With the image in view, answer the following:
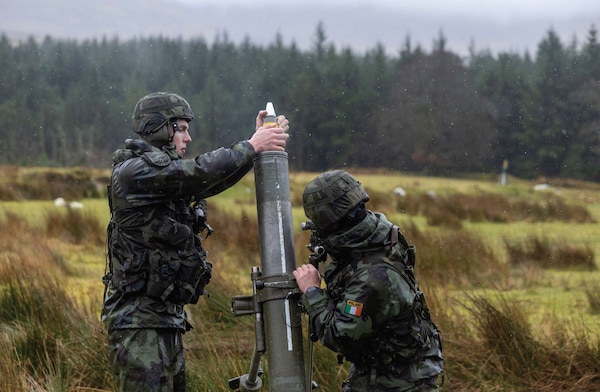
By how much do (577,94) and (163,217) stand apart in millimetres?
29279

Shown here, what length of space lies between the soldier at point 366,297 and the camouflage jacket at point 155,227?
60 centimetres

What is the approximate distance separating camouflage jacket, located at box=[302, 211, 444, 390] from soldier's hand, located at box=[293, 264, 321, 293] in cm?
6

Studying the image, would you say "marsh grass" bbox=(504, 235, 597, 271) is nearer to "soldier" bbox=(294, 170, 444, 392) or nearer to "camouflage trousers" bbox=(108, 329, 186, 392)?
"camouflage trousers" bbox=(108, 329, 186, 392)

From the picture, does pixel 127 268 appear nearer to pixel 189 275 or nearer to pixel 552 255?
pixel 189 275

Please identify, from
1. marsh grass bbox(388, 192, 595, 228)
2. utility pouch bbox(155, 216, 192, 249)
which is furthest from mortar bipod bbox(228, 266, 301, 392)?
marsh grass bbox(388, 192, 595, 228)

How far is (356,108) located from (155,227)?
29.2m

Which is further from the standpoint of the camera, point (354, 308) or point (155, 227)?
point (155, 227)

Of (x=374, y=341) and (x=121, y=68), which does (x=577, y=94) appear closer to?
(x=121, y=68)

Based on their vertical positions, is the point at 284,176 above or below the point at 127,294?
above

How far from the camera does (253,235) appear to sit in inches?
426

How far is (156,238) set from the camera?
13.5 ft

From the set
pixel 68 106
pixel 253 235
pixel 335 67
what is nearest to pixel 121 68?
pixel 68 106

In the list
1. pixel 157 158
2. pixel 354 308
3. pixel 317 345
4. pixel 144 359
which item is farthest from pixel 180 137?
pixel 317 345

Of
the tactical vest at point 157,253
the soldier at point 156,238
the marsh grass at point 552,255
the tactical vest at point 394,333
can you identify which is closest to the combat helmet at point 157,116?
the soldier at point 156,238
